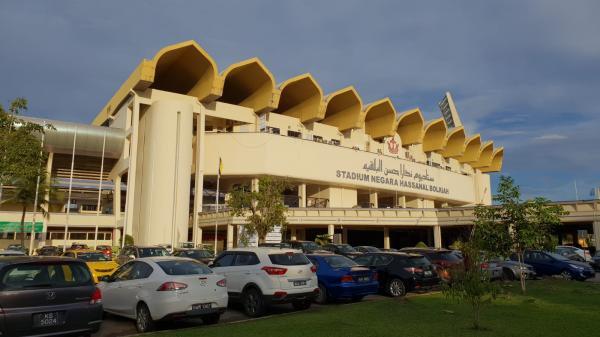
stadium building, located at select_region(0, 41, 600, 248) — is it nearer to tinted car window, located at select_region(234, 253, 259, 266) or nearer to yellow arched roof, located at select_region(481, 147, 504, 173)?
tinted car window, located at select_region(234, 253, 259, 266)

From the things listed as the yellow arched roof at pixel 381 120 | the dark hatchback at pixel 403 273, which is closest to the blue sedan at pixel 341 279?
the dark hatchback at pixel 403 273

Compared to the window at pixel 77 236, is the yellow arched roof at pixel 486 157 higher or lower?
higher

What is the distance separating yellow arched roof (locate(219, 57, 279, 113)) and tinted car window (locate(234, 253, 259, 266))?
120 feet

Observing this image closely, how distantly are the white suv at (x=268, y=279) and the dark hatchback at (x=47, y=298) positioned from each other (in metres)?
4.12

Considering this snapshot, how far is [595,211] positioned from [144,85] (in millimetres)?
39582

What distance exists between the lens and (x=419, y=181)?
206 feet

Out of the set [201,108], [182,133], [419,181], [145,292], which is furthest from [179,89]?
[145,292]

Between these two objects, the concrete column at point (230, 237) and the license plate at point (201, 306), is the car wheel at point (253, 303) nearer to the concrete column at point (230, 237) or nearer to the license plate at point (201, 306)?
the license plate at point (201, 306)

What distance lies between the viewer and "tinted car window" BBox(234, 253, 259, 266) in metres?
11.1

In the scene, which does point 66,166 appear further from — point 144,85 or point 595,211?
point 595,211

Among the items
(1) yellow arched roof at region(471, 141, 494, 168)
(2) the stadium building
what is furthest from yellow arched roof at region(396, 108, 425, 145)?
(1) yellow arched roof at region(471, 141, 494, 168)

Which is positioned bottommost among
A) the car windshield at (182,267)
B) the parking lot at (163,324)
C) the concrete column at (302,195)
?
the parking lot at (163,324)

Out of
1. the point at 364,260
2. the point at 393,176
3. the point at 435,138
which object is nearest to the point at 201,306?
the point at 364,260

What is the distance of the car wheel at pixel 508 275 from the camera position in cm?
1914
